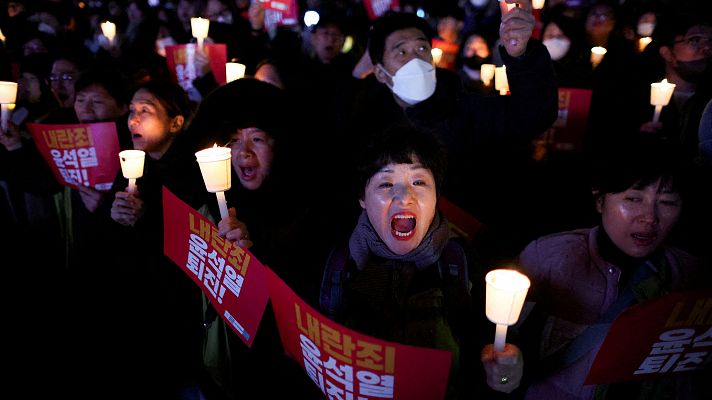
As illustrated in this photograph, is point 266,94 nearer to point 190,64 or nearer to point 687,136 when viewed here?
point 190,64

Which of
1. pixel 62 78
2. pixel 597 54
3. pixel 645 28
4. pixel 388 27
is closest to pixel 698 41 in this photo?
pixel 597 54

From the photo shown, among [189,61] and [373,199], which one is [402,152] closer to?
[373,199]

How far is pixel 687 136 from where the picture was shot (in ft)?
11.7

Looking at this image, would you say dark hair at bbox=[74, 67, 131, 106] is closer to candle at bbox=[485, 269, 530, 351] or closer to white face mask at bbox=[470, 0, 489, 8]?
candle at bbox=[485, 269, 530, 351]

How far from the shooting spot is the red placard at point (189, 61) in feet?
16.6

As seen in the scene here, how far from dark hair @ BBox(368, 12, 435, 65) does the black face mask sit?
7.39 ft

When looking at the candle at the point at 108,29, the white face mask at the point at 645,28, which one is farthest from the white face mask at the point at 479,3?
the candle at the point at 108,29

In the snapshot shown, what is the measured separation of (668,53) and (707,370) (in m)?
3.19

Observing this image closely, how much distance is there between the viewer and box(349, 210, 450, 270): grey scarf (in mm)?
2213

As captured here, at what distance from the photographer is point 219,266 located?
7.78 feet

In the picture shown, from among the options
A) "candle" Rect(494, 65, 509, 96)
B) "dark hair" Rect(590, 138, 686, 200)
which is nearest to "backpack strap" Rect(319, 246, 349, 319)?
"dark hair" Rect(590, 138, 686, 200)

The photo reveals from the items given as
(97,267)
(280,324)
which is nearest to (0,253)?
(97,267)

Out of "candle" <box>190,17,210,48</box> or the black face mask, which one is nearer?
the black face mask

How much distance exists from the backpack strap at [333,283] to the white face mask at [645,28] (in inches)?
258
